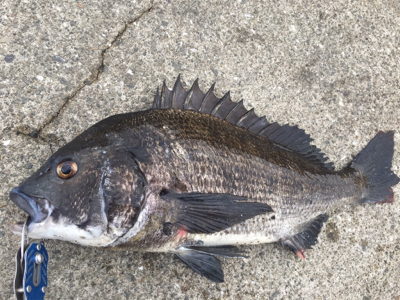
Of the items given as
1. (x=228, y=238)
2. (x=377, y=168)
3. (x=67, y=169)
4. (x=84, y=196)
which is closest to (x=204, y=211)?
(x=228, y=238)

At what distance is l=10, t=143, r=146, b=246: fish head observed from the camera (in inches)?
64.9

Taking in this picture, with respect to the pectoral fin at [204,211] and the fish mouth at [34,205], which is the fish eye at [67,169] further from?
the pectoral fin at [204,211]

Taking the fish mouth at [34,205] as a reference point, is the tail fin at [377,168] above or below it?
above

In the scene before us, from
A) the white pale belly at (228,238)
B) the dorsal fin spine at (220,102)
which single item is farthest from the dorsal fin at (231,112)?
the white pale belly at (228,238)

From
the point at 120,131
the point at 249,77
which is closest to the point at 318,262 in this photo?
the point at 249,77

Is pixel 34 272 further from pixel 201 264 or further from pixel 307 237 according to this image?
pixel 307 237

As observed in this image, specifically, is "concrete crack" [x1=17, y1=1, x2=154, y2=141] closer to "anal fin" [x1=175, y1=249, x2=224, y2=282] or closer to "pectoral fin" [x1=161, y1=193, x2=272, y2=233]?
"pectoral fin" [x1=161, y1=193, x2=272, y2=233]

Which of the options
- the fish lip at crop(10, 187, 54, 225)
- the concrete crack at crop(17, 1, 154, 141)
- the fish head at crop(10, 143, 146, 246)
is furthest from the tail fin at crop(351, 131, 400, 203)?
the fish lip at crop(10, 187, 54, 225)

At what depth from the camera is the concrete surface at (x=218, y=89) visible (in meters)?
2.26

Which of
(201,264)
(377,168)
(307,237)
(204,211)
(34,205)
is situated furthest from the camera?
(377,168)

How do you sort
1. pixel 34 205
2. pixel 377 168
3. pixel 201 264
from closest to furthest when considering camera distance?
pixel 34 205 → pixel 201 264 → pixel 377 168

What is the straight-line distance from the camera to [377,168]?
110 inches

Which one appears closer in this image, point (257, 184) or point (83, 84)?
point (257, 184)

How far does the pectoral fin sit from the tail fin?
1332 millimetres
